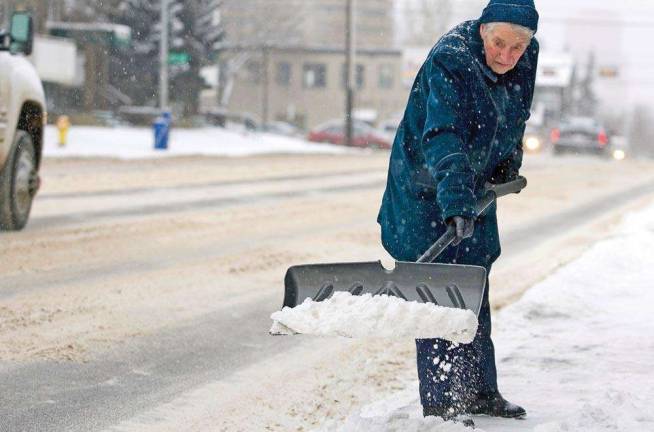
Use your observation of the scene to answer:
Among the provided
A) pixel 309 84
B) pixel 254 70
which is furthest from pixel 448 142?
pixel 309 84

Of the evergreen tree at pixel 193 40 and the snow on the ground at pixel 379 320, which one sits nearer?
the snow on the ground at pixel 379 320

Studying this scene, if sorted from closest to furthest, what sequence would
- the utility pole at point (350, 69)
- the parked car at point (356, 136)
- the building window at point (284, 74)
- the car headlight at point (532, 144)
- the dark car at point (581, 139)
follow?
the dark car at point (581, 139), the car headlight at point (532, 144), the utility pole at point (350, 69), the parked car at point (356, 136), the building window at point (284, 74)

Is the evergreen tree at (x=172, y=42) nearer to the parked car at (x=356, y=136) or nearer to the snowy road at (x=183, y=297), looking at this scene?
the parked car at (x=356, y=136)

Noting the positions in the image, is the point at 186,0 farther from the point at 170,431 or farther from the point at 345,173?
the point at 170,431

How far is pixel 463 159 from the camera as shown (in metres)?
3.85

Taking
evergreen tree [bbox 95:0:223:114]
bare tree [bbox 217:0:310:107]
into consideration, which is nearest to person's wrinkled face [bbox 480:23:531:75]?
evergreen tree [bbox 95:0:223:114]

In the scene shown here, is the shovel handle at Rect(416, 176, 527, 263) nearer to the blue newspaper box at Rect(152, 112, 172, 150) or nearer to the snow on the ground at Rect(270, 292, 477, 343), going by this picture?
the snow on the ground at Rect(270, 292, 477, 343)

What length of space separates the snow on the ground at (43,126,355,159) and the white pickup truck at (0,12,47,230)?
14159 millimetres

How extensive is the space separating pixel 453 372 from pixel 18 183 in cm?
654

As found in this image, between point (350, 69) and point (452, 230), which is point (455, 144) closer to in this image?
point (452, 230)

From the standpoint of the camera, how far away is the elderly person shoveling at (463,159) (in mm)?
3879

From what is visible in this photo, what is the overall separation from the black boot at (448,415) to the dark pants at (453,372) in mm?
11

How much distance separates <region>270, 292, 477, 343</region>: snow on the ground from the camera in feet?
12.3

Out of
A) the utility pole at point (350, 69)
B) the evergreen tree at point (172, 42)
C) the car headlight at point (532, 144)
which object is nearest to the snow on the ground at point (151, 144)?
the utility pole at point (350, 69)
